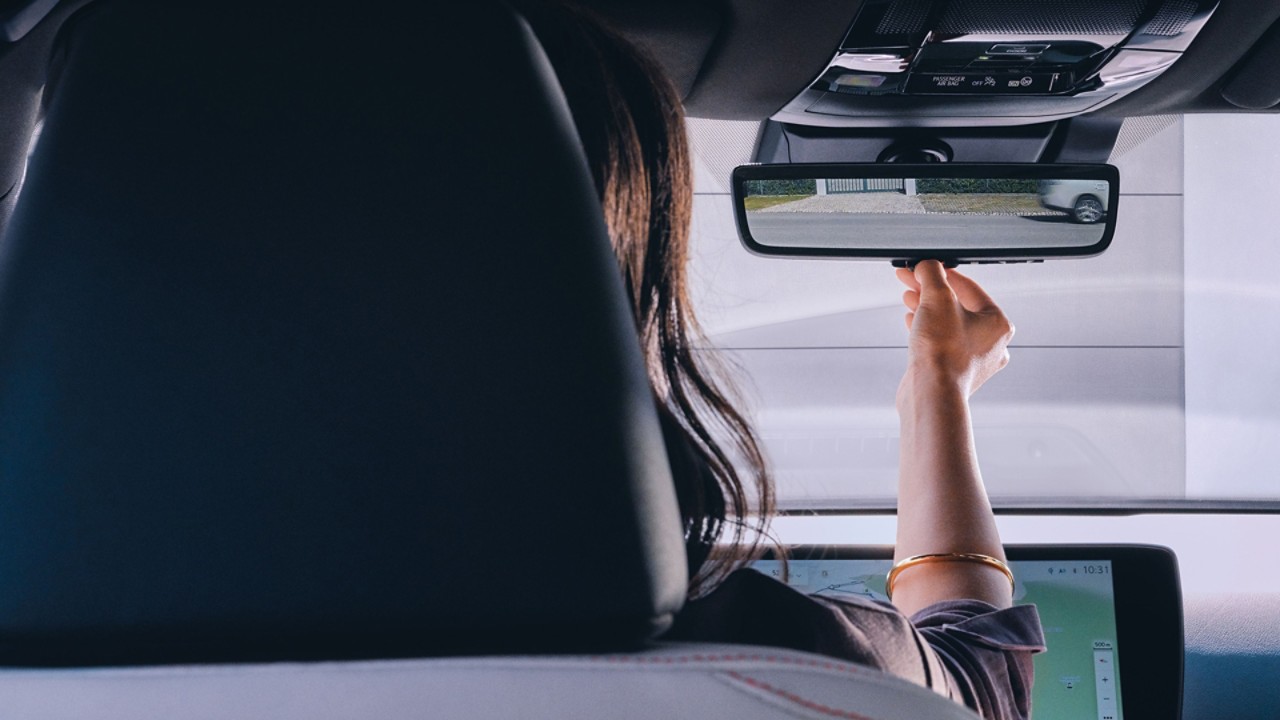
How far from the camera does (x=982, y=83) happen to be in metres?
1.74

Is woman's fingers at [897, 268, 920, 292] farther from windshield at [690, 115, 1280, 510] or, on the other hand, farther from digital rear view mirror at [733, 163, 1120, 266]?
windshield at [690, 115, 1280, 510]

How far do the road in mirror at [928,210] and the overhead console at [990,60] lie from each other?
0.15 metres

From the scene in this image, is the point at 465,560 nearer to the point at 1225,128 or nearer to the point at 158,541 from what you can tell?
the point at 158,541

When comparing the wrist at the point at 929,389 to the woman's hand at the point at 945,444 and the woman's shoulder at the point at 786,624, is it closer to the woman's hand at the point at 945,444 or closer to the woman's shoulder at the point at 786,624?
the woman's hand at the point at 945,444

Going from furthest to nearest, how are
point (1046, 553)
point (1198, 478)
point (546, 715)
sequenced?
point (1198, 478), point (1046, 553), point (546, 715)

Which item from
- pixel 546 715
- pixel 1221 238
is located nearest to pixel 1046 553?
pixel 1221 238

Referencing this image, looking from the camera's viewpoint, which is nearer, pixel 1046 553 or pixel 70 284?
pixel 70 284

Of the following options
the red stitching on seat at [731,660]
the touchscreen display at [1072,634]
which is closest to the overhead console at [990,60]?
the touchscreen display at [1072,634]

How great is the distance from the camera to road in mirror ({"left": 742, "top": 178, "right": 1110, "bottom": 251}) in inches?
68.2

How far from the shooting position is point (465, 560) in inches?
24.5

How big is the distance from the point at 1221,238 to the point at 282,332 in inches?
99.8

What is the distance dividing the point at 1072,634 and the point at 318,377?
5.34 ft

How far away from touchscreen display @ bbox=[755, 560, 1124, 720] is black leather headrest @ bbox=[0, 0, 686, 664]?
1.26 meters

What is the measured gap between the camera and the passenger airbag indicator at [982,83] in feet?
5.62
